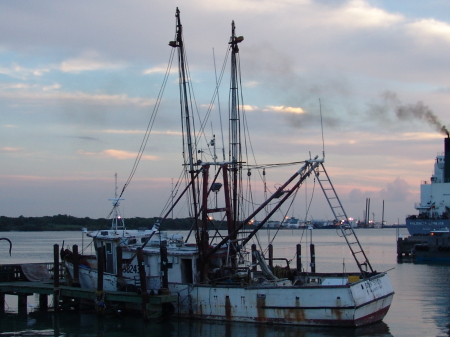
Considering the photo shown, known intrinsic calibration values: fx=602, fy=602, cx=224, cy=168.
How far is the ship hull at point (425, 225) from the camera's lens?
75.5 meters

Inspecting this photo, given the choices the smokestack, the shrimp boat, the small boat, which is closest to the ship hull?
the small boat

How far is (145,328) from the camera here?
27141mm

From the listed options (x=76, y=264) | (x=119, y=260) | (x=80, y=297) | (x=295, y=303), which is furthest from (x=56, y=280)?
(x=295, y=303)

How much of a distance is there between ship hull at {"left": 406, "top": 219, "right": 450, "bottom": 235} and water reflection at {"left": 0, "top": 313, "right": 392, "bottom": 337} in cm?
5233

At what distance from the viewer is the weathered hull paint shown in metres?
24.6

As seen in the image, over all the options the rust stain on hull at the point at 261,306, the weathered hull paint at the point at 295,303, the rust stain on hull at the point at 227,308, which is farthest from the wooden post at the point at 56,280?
the rust stain on hull at the point at 261,306

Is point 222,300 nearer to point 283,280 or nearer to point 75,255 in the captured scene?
point 283,280

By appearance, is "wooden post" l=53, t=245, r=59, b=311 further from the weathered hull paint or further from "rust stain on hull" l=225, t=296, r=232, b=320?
"rust stain on hull" l=225, t=296, r=232, b=320

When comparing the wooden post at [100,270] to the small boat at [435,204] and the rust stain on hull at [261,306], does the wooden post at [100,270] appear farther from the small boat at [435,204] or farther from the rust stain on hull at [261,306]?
the small boat at [435,204]

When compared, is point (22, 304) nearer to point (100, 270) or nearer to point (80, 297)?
point (80, 297)

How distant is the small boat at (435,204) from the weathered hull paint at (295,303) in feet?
174

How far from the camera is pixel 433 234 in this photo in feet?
214

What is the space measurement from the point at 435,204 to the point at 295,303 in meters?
60.4

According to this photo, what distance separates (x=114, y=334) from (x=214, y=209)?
743 centimetres
